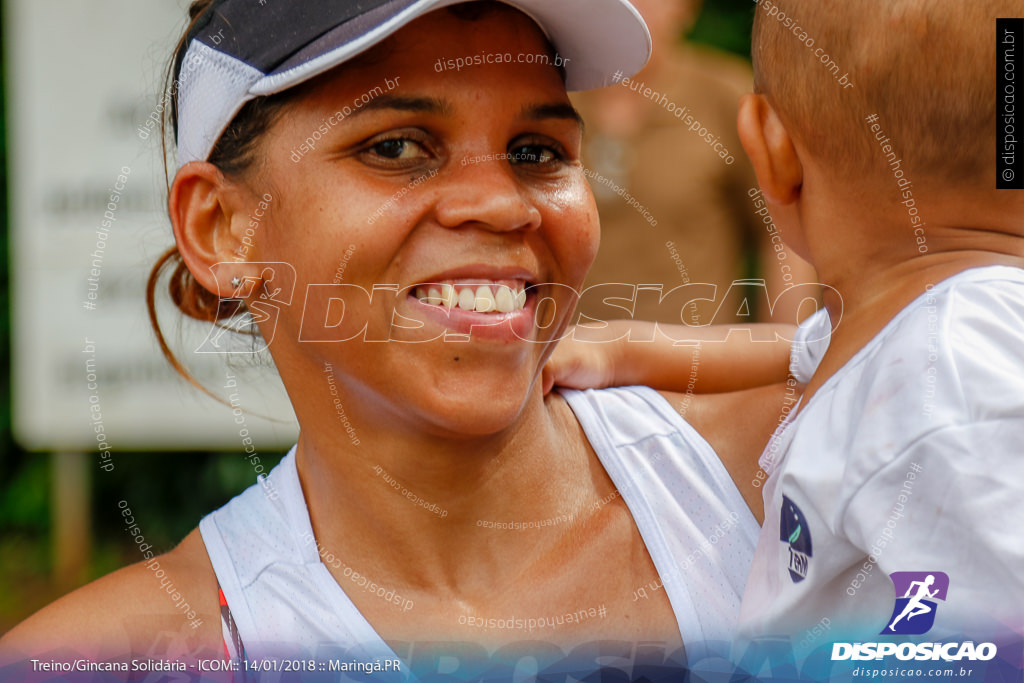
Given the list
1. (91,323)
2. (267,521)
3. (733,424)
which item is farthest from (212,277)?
(91,323)

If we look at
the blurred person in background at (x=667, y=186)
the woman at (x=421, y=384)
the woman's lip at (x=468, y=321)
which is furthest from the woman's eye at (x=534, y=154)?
the blurred person in background at (x=667, y=186)

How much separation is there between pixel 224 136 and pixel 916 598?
1.18 m

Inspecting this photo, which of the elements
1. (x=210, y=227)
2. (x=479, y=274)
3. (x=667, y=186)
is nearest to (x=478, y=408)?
(x=479, y=274)

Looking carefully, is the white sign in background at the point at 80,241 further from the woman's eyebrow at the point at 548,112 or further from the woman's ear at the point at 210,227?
the woman's eyebrow at the point at 548,112

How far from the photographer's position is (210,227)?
167 cm

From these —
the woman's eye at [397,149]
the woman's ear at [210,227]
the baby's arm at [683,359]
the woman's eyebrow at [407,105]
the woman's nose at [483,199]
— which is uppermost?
the woman's eyebrow at [407,105]

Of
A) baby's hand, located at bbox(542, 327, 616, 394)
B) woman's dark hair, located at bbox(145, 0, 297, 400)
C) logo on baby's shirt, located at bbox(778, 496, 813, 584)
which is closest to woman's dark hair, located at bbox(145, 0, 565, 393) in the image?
woman's dark hair, located at bbox(145, 0, 297, 400)

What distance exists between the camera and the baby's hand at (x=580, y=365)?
5.92ft

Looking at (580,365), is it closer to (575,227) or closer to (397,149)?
(575,227)

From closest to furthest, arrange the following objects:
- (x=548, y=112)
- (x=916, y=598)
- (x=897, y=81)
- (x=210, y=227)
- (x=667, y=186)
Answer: (x=916, y=598) < (x=897, y=81) < (x=548, y=112) < (x=210, y=227) < (x=667, y=186)

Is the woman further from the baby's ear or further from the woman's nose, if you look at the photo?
the baby's ear

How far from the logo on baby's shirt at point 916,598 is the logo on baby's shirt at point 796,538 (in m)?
0.12

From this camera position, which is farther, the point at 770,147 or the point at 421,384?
the point at 770,147

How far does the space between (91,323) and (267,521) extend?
2.46m
